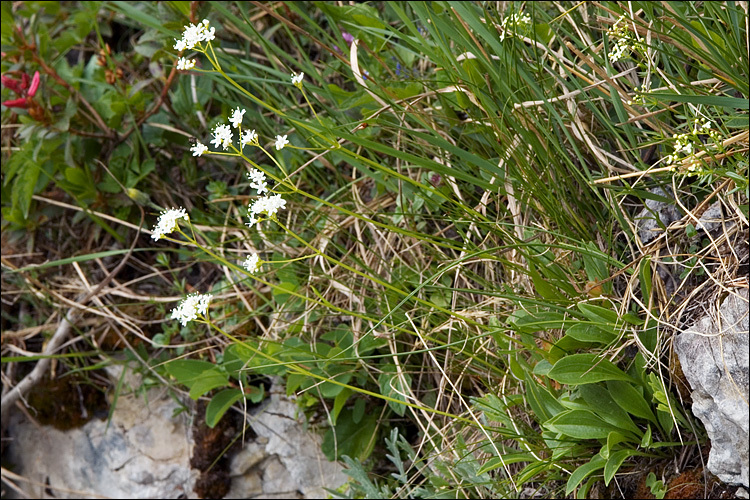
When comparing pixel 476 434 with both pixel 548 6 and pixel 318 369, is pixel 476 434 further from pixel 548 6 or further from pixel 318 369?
pixel 548 6

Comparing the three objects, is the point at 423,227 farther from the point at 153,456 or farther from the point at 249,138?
the point at 153,456

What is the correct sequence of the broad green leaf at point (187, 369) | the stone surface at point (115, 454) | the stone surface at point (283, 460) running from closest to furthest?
the broad green leaf at point (187, 369), the stone surface at point (283, 460), the stone surface at point (115, 454)

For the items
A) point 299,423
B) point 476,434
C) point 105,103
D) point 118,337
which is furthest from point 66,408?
point 476,434

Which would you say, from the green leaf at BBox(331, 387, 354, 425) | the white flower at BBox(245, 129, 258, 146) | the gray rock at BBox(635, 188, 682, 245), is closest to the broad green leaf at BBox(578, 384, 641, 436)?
the gray rock at BBox(635, 188, 682, 245)

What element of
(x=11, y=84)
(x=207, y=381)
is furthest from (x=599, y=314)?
(x=11, y=84)

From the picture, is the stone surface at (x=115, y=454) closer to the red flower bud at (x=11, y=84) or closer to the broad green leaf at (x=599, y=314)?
the red flower bud at (x=11, y=84)

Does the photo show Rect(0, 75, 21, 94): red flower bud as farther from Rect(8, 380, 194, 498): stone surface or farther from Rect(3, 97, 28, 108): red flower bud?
Rect(8, 380, 194, 498): stone surface

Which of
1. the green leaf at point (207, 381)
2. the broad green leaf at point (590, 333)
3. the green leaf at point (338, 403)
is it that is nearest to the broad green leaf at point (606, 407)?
the broad green leaf at point (590, 333)
